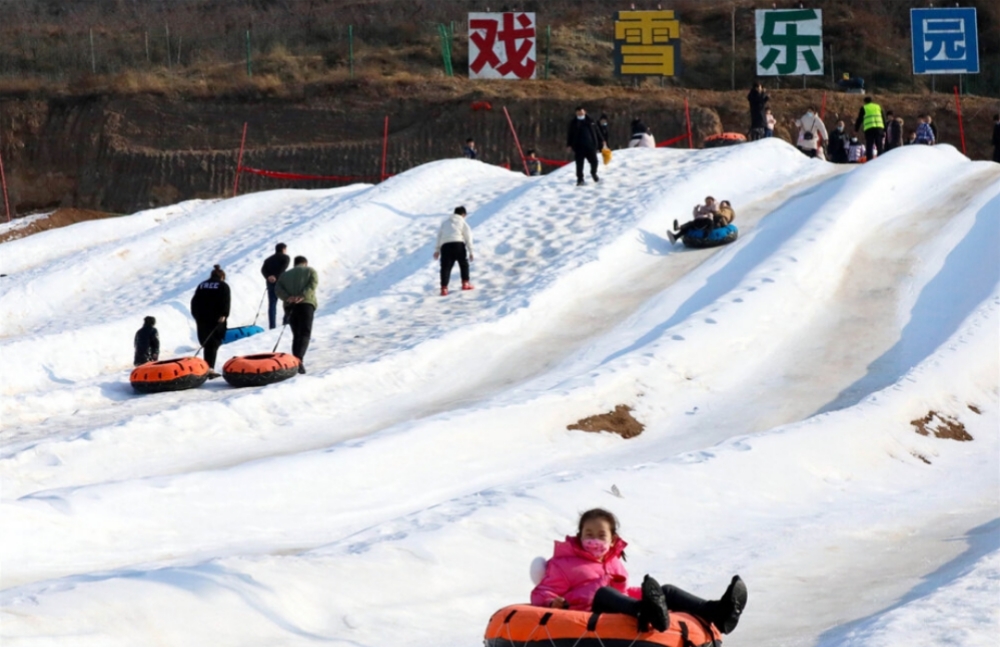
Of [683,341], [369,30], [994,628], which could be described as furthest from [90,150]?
[994,628]

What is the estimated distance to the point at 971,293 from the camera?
17.2m

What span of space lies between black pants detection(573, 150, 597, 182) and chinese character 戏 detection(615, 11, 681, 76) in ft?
40.8

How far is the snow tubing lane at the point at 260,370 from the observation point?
601 inches

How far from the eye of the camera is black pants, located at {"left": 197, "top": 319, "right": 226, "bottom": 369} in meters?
16.9

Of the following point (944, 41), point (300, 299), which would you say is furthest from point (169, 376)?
point (944, 41)

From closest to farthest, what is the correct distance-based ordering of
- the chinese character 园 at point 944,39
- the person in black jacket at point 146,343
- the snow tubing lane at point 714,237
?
the person in black jacket at point 146,343 → the snow tubing lane at point 714,237 → the chinese character 园 at point 944,39

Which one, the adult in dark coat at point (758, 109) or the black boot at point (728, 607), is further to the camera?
the adult in dark coat at point (758, 109)

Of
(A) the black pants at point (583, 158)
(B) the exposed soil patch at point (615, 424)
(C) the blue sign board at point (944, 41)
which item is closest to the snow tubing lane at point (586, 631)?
(B) the exposed soil patch at point (615, 424)

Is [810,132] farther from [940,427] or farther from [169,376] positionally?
[169,376]

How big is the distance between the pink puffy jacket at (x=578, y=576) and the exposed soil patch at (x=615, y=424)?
251 inches

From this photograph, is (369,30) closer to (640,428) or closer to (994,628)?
(640,428)

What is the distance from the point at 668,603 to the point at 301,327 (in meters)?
10.5

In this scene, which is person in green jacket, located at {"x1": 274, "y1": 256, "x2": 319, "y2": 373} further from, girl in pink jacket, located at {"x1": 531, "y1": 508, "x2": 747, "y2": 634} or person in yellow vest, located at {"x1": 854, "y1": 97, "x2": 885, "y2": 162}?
person in yellow vest, located at {"x1": 854, "y1": 97, "x2": 885, "y2": 162}

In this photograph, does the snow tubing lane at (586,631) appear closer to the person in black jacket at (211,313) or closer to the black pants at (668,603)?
the black pants at (668,603)
